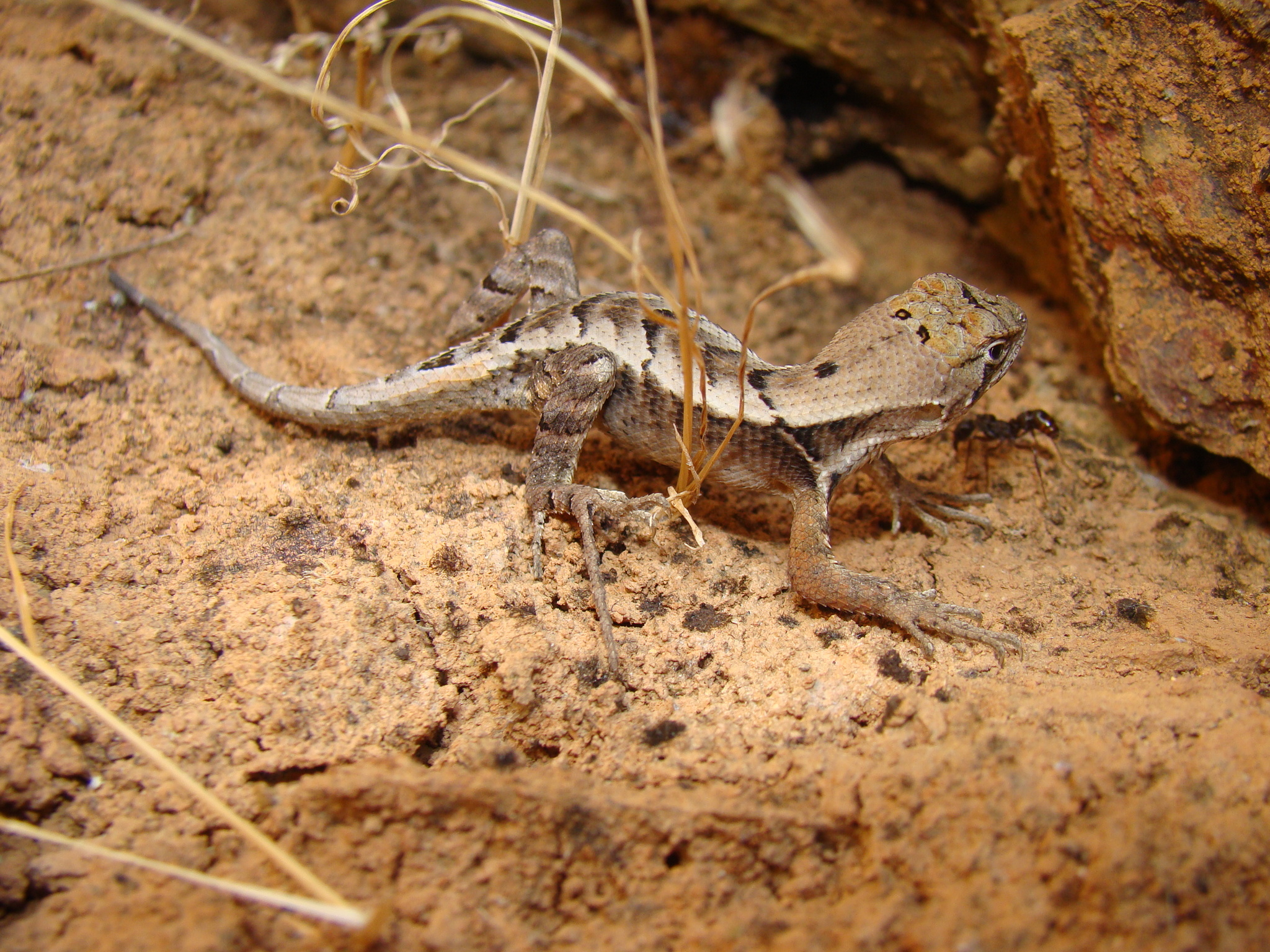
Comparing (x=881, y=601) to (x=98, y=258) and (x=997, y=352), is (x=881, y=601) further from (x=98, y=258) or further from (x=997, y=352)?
(x=98, y=258)

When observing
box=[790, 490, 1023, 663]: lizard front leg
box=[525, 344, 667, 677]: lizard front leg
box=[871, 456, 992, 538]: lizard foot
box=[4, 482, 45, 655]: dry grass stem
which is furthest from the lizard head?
box=[4, 482, 45, 655]: dry grass stem

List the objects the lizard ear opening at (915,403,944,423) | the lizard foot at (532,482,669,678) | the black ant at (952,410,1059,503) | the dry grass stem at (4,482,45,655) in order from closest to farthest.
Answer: the dry grass stem at (4,482,45,655) < the lizard foot at (532,482,669,678) < the lizard ear opening at (915,403,944,423) < the black ant at (952,410,1059,503)


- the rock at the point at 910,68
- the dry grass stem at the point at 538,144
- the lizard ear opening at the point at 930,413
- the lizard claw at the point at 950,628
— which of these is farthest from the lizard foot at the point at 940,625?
the rock at the point at 910,68

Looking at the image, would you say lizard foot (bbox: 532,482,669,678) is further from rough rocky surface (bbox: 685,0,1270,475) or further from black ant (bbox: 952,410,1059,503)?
rough rocky surface (bbox: 685,0,1270,475)

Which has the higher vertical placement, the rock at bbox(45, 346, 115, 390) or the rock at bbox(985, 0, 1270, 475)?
the rock at bbox(985, 0, 1270, 475)

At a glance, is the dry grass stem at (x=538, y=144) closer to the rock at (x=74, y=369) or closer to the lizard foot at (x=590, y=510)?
the lizard foot at (x=590, y=510)

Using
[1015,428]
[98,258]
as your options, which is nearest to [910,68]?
[1015,428]
